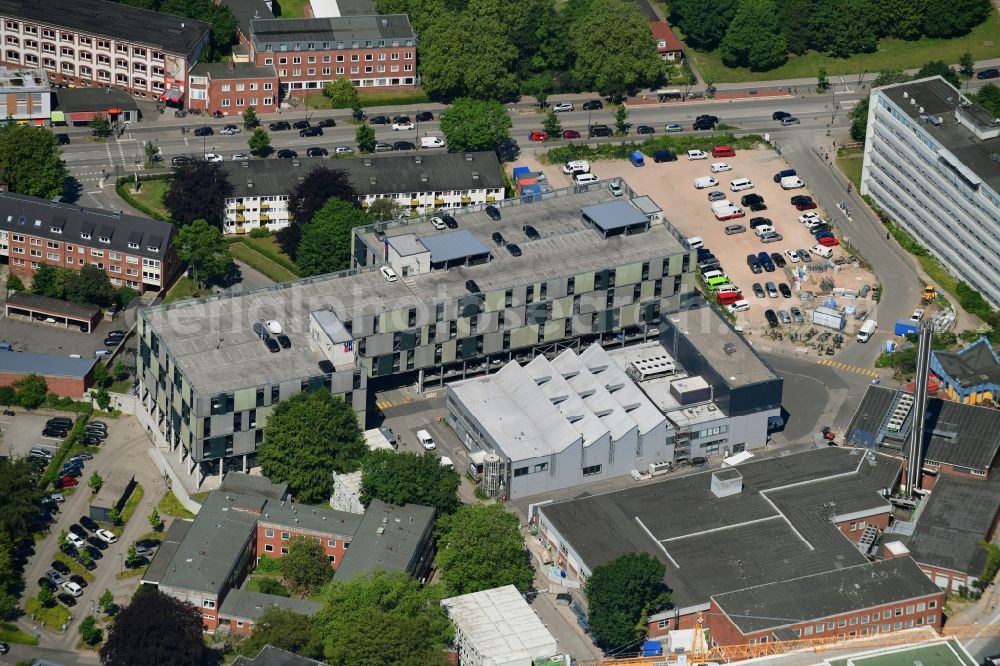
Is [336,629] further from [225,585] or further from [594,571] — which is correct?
[594,571]

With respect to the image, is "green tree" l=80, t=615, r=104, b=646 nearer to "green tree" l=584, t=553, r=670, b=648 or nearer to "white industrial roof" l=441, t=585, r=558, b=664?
"white industrial roof" l=441, t=585, r=558, b=664

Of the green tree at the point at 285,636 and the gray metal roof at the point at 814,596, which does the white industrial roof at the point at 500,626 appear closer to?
the green tree at the point at 285,636

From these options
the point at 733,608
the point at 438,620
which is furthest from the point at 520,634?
the point at 733,608

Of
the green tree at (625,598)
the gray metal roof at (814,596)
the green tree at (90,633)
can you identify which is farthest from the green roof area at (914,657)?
the green tree at (90,633)

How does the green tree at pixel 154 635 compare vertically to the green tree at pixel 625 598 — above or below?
below

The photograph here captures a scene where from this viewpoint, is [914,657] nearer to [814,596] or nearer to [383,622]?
[814,596]
